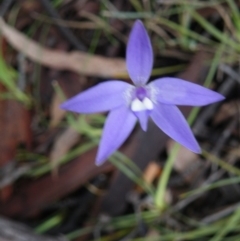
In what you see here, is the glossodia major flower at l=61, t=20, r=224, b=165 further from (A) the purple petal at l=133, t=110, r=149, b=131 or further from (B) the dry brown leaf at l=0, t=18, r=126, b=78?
(B) the dry brown leaf at l=0, t=18, r=126, b=78

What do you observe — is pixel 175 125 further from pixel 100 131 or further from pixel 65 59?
pixel 65 59

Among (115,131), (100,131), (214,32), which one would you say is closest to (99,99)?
(115,131)

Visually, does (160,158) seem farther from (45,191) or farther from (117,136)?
(117,136)

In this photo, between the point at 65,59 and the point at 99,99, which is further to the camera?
the point at 65,59

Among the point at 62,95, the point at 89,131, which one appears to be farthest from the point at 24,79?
the point at 89,131

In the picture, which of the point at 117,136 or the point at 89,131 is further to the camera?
the point at 89,131

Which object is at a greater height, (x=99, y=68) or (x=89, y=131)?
(x=99, y=68)

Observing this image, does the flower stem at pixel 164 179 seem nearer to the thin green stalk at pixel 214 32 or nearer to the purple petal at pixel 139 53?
the thin green stalk at pixel 214 32
